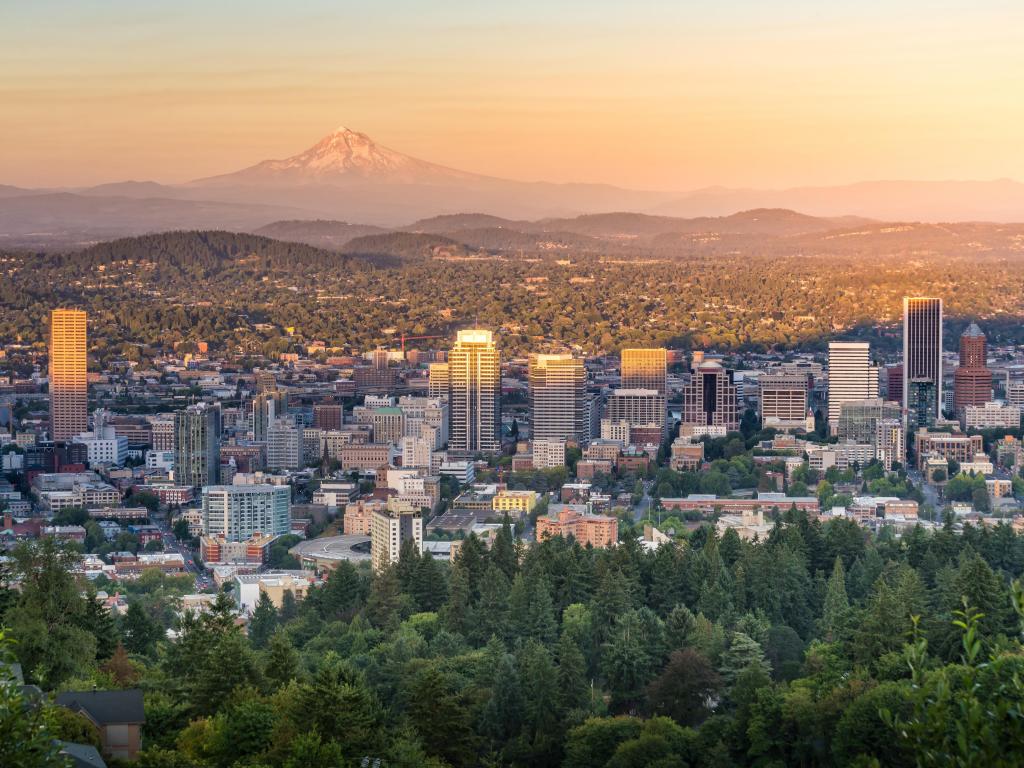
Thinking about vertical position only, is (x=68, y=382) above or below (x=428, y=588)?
above

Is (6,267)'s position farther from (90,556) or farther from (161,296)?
(90,556)

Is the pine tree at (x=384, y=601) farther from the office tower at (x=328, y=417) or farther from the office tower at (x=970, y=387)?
the office tower at (x=970, y=387)

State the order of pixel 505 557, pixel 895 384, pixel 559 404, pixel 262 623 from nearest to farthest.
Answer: pixel 262 623
pixel 505 557
pixel 559 404
pixel 895 384

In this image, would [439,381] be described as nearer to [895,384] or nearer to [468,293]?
[895,384]

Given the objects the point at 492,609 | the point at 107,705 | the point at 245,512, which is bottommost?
the point at 245,512

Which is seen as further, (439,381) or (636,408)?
(439,381)

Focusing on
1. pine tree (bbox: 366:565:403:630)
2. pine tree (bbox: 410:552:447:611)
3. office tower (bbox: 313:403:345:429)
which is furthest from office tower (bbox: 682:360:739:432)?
pine tree (bbox: 366:565:403:630)

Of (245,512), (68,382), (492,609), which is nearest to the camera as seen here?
(492,609)

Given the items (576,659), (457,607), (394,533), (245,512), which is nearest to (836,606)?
(457,607)
